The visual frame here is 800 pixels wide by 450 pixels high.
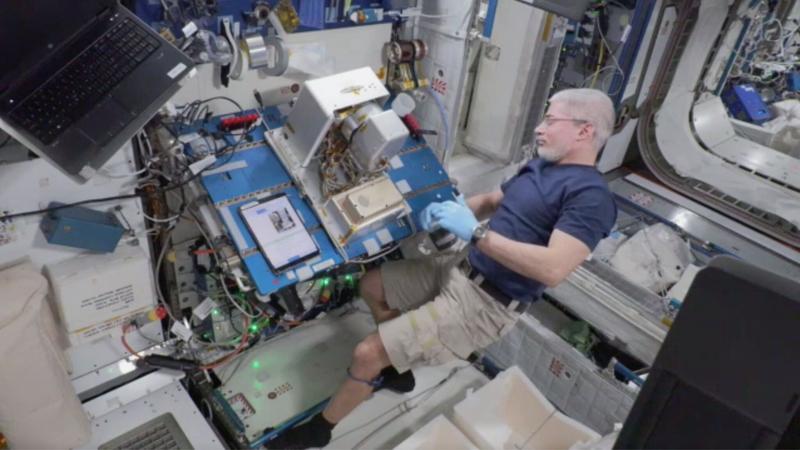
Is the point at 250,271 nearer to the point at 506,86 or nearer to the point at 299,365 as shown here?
the point at 299,365

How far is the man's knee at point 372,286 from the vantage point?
2650 mm

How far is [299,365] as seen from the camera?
112 inches

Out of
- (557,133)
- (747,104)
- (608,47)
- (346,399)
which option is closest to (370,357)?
(346,399)

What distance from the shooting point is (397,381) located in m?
2.80

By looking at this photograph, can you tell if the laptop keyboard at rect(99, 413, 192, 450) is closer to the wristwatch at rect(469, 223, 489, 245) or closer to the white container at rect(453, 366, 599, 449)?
the white container at rect(453, 366, 599, 449)

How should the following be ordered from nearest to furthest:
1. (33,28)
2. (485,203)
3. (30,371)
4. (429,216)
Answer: (33,28)
(30,371)
(429,216)
(485,203)

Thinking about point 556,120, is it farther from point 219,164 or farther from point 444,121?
point 219,164

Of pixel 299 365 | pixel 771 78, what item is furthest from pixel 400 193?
pixel 771 78

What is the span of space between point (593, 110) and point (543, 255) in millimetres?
650

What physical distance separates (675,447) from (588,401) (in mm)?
2131

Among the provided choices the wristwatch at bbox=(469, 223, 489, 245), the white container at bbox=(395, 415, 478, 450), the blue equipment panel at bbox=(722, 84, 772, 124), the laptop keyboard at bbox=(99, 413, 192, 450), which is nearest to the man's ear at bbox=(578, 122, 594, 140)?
the wristwatch at bbox=(469, 223, 489, 245)

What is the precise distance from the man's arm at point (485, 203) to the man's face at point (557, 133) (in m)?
0.40

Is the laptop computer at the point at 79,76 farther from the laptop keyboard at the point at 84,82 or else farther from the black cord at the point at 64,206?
the black cord at the point at 64,206

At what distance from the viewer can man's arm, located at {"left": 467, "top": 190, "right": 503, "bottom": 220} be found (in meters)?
2.68
